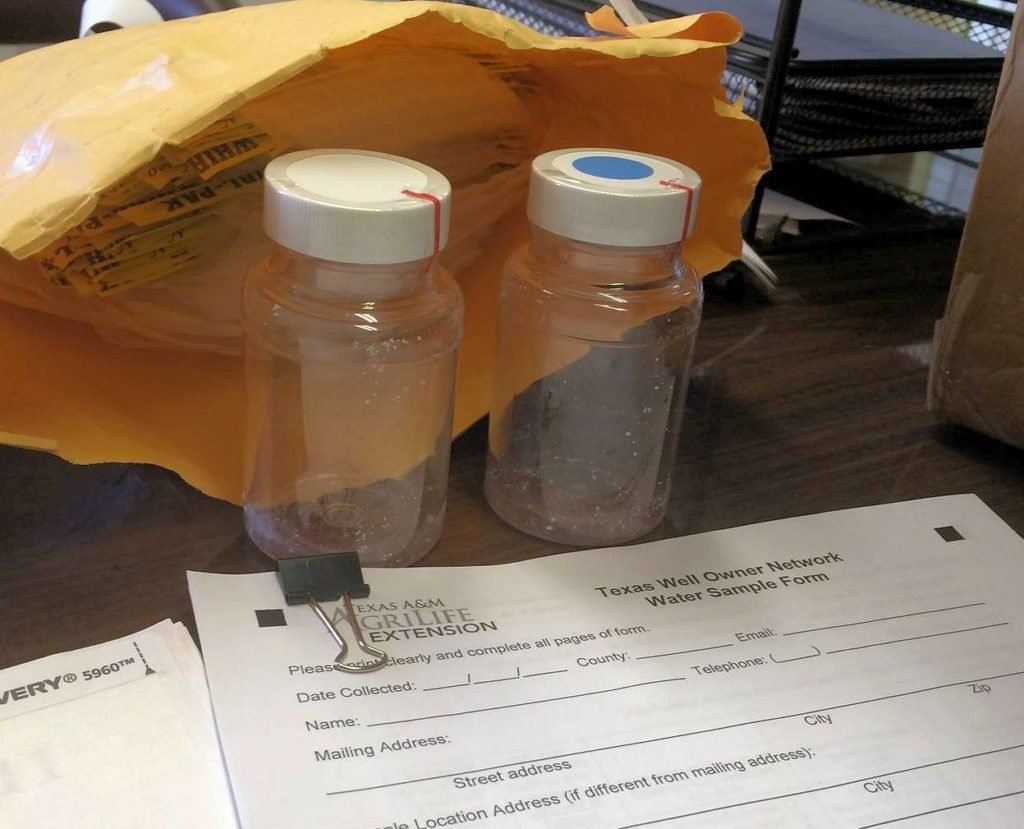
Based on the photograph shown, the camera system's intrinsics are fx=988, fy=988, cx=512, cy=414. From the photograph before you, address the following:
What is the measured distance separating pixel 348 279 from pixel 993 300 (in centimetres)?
36

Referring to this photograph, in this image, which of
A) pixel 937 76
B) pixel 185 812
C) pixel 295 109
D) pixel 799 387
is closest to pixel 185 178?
pixel 295 109

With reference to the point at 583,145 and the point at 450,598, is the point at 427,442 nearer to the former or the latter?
the point at 450,598

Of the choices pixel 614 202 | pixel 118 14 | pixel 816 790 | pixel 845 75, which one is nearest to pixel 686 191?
pixel 614 202

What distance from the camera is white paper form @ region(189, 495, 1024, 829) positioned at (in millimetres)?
344

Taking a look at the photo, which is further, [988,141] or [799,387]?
[799,387]

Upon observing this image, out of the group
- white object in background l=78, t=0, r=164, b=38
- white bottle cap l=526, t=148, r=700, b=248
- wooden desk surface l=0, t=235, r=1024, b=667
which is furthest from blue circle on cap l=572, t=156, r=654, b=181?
white object in background l=78, t=0, r=164, b=38

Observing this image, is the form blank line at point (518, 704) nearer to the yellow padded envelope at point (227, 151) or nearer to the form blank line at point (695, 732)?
the form blank line at point (695, 732)

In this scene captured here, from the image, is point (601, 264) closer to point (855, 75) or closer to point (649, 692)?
point (649, 692)

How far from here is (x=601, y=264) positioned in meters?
0.49

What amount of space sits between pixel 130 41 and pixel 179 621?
25cm

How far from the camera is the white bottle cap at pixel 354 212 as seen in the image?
0.38 meters

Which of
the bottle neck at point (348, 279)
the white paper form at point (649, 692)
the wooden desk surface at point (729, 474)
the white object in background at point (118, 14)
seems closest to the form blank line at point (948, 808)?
the white paper form at point (649, 692)

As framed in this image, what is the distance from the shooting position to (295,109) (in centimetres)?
48

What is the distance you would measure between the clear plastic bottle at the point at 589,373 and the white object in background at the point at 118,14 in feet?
1.25
